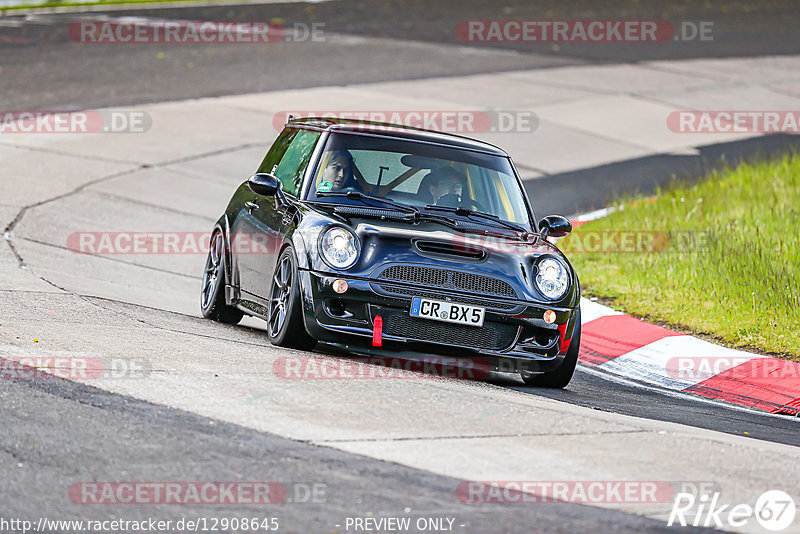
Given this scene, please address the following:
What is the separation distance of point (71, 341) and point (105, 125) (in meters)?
10.9

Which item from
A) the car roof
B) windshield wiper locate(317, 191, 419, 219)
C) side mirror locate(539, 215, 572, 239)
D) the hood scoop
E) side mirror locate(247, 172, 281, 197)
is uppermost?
the car roof

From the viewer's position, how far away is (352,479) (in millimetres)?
5102

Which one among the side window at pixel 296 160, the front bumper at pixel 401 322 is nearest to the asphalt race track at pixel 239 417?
the front bumper at pixel 401 322

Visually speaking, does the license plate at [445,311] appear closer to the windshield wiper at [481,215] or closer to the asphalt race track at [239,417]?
the asphalt race track at [239,417]

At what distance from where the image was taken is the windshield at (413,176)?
8266 millimetres

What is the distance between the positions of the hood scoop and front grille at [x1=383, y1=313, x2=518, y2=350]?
41cm

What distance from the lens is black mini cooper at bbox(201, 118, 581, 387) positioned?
7352 mm

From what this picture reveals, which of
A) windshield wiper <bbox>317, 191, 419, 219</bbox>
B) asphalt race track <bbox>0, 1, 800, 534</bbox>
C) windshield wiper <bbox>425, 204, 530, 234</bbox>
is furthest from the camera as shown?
windshield wiper <bbox>425, 204, 530, 234</bbox>

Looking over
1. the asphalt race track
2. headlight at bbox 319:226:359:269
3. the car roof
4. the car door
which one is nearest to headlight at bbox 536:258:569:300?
the asphalt race track

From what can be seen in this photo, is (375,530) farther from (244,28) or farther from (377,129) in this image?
(244,28)

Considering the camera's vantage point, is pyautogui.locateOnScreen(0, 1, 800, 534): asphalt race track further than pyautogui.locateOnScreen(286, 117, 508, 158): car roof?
No

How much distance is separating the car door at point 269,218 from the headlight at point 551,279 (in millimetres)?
1697

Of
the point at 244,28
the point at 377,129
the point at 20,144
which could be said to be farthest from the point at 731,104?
the point at 377,129

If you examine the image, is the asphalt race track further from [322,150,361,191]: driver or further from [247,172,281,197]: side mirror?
[322,150,361,191]: driver
